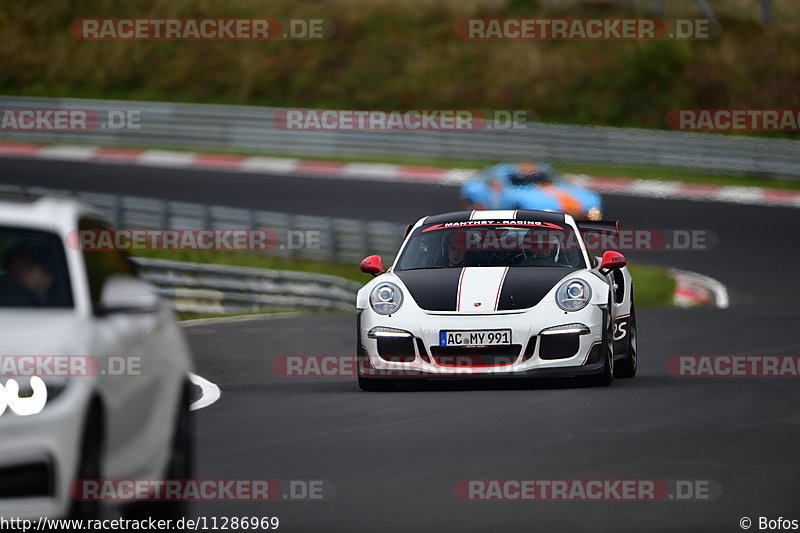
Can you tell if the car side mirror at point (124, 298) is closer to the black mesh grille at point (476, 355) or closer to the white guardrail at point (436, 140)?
the black mesh grille at point (476, 355)

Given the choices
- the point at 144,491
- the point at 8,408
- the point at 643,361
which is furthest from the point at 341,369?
the point at 8,408

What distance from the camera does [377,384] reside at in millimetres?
11039

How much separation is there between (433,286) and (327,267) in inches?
534

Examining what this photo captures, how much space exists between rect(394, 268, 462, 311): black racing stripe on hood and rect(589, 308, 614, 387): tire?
1.05m

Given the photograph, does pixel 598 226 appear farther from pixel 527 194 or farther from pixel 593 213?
pixel 593 213

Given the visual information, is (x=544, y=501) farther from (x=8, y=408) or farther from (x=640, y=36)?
(x=640, y=36)

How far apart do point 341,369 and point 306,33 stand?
1303 inches

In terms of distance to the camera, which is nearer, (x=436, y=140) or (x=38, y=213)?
(x=38, y=213)

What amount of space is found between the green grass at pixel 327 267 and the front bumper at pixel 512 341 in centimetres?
1065

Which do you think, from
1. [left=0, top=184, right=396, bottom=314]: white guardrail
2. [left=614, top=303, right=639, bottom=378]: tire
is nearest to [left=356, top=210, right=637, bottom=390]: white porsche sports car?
[left=614, top=303, right=639, bottom=378]: tire

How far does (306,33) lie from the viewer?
45375mm

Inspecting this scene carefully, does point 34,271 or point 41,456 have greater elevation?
point 34,271

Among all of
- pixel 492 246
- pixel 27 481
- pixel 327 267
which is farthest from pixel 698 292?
pixel 27 481

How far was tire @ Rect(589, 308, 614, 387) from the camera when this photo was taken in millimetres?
10930
